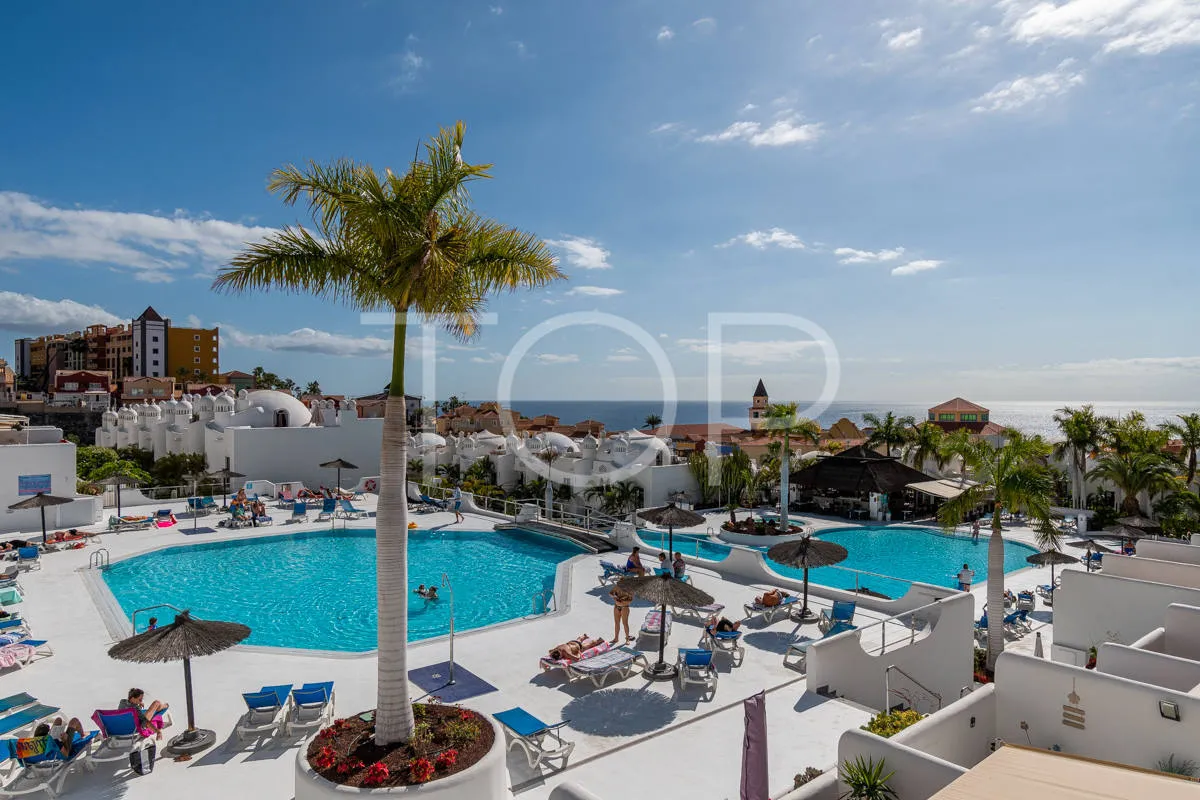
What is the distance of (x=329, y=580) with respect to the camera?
1859cm

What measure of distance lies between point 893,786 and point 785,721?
3606 mm

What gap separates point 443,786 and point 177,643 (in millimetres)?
4519

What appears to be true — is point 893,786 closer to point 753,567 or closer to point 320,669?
point 320,669

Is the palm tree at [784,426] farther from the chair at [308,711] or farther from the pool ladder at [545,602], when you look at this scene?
the chair at [308,711]

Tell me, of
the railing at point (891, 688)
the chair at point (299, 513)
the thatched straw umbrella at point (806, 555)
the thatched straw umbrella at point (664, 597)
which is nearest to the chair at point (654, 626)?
the thatched straw umbrella at point (664, 597)

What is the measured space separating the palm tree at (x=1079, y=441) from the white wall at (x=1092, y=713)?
2563cm

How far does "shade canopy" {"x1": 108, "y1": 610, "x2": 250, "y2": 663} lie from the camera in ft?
27.0

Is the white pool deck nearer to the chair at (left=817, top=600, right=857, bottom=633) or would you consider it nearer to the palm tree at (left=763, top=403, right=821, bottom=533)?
the chair at (left=817, top=600, right=857, bottom=633)

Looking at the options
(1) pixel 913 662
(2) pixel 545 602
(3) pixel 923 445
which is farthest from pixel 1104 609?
(3) pixel 923 445

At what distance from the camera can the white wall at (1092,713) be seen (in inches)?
269

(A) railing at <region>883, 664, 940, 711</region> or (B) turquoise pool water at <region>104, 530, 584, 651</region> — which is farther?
(B) turquoise pool water at <region>104, 530, 584, 651</region>

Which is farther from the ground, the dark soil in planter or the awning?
the dark soil in planter

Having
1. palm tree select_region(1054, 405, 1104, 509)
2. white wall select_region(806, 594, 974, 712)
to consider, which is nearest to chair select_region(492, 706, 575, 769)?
white wall select_region(806, 594, 974, 712)

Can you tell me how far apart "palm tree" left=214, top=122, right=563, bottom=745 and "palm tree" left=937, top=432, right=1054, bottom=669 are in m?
10.8
